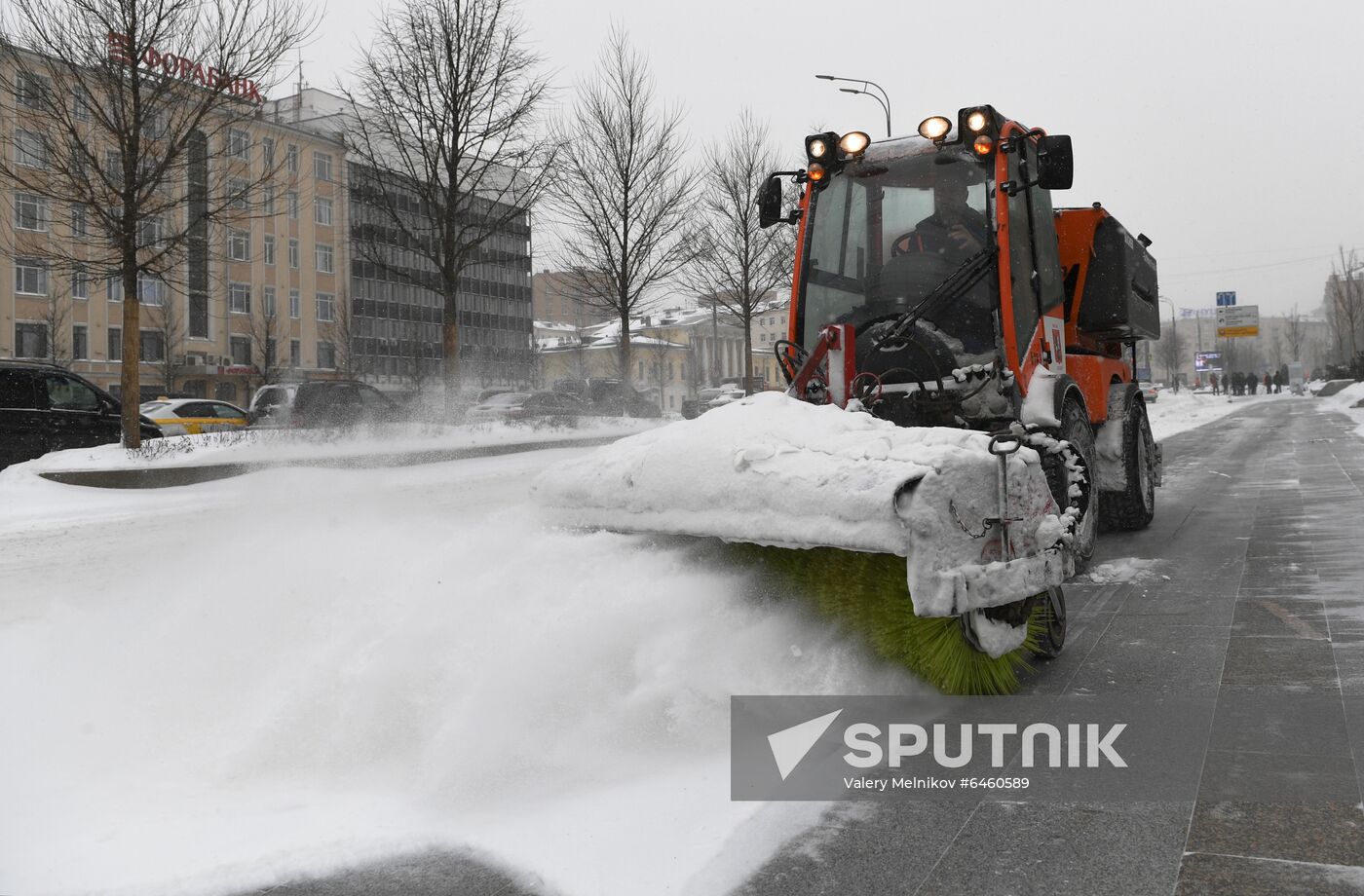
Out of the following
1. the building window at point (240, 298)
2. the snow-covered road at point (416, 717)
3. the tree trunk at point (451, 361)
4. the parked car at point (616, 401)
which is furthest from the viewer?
the building window at point (240, 298)

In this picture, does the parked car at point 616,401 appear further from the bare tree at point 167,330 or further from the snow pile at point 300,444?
the bare tree at point 167,330

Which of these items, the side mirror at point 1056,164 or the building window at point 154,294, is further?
the building window at point 154,294

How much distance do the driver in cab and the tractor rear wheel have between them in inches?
102

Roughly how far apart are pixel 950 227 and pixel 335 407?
15.9 m

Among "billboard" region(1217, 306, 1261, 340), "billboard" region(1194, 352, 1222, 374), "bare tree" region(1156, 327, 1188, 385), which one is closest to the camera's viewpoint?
"billboard" region(1217, 306, 1261, 340)

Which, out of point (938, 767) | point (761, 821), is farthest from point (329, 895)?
point (938, 767)

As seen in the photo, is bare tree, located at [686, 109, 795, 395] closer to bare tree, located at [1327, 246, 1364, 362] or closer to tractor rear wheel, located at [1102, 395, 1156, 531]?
tractor rear wheel, located at [1102, 395, 1156, 531]

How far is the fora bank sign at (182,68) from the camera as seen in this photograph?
1489 cm

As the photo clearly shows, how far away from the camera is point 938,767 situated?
3.22 metres

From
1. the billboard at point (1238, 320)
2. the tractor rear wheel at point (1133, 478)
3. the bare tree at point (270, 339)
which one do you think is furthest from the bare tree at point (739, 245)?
the billboard at point (1238, 320)

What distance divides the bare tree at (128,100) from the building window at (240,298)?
42.7 meters

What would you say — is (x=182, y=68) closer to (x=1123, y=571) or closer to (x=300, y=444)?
(x=300, y=444)

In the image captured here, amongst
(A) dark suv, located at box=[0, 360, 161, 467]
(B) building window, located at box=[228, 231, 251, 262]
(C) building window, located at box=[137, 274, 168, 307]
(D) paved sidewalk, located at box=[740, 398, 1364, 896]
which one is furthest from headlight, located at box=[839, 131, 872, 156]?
(B) building window, located at box=[228, 231, 251, 262]

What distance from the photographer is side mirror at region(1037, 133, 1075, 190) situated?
17.4 ft
